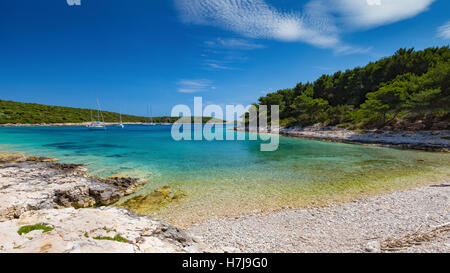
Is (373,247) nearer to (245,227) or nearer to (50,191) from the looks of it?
(245,227)

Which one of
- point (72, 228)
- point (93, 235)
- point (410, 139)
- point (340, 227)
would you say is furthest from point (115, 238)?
point (410, 139)

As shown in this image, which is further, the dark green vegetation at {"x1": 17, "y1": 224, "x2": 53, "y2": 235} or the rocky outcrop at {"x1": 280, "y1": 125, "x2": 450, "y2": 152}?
the rocky outcrop at {"x1": 280, "y1": 125, "x2": 450, "y2": 152}

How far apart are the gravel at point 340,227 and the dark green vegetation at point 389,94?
32386 mm

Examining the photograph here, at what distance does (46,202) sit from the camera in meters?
7.79

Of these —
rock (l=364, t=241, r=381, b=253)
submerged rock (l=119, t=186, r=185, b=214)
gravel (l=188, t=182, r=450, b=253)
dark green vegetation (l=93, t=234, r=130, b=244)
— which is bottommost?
submerged rock (l=119, t=186, r=185, b=214)

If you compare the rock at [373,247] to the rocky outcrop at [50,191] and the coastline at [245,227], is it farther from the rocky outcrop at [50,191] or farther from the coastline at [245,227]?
the rocky outcrop at [50,191]

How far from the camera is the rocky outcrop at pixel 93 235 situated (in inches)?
146

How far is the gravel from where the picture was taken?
202 inches

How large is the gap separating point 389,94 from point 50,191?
49.6 m

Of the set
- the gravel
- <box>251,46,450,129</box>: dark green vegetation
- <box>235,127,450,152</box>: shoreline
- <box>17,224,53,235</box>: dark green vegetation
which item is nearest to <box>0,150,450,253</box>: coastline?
the gravel

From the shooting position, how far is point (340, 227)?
20.4ft

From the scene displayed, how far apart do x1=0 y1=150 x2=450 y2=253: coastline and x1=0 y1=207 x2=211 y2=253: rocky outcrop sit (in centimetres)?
2

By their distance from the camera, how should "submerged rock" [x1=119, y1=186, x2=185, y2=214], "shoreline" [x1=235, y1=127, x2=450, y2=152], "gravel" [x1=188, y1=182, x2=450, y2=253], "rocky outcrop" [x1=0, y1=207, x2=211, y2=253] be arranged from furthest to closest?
"shoreline" [x1=235, y1=127, x2=450, y2=152], "submerged rock" [x1=119, y1=186, x2=185, y2=214], "gravel" [x1=188, y1=182, x2=450, y2=253], "rocky outcrop" [x1=0, y1=207, x2=211, y2=253]

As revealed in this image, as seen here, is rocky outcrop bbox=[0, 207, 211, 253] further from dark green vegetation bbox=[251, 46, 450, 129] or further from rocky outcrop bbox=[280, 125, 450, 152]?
dark green vegetation bbox=[251, 46, 450, 129]
